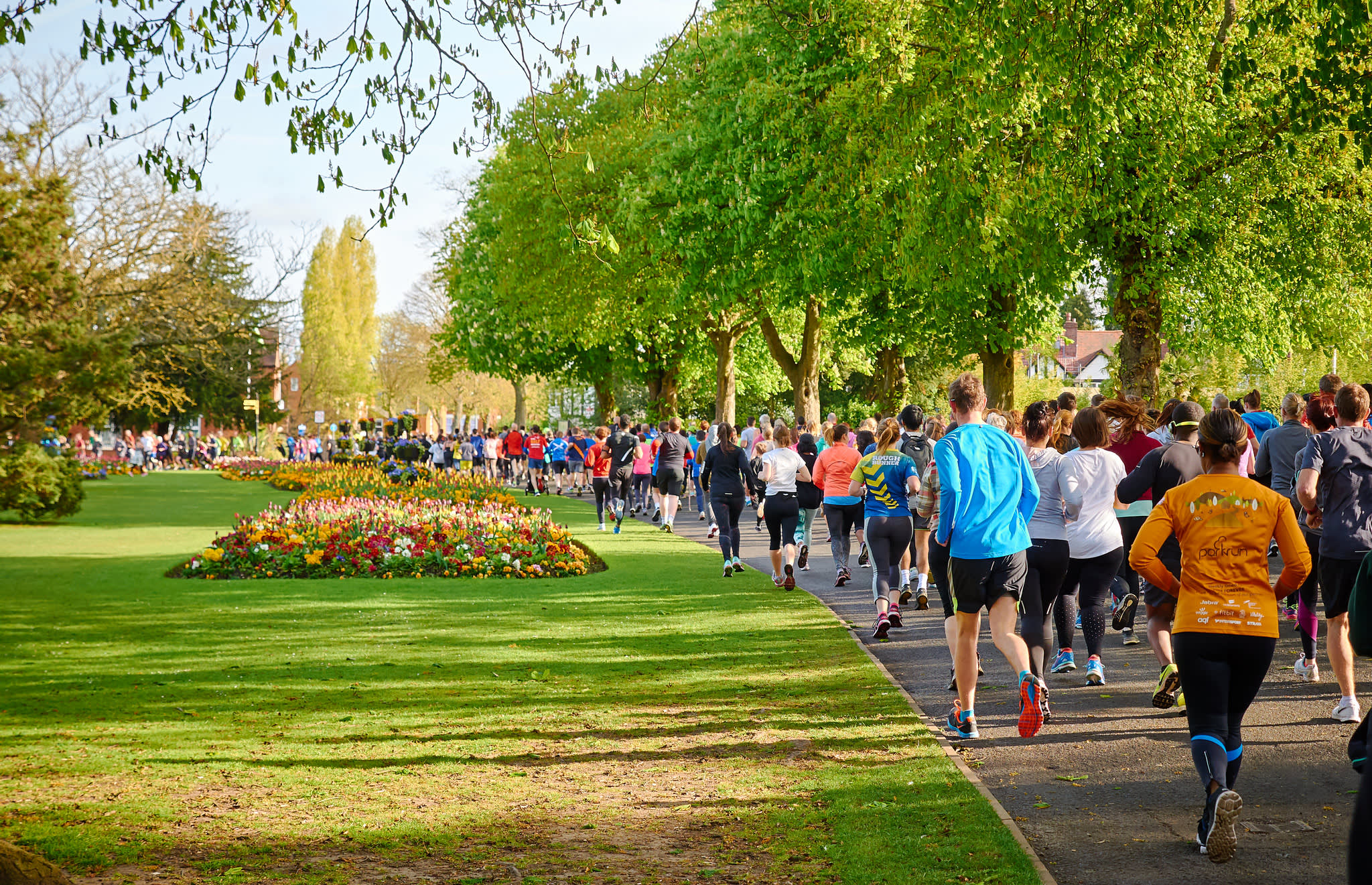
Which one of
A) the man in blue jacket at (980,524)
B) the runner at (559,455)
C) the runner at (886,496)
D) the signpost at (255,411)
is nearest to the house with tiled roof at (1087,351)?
the signpost at (255,411)

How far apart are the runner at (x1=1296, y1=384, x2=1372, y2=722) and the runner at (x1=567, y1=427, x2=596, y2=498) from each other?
23.6 metres

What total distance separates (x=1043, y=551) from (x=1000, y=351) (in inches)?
831

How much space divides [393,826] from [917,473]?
668cm

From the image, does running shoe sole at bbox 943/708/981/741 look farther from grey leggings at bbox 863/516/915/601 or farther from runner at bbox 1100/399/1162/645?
grey leggings at bbox 863/516/915/601

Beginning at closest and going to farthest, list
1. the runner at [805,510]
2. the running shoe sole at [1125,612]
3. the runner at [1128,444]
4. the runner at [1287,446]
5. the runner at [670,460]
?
the runner at [1128,444]
the running shoe sole at [1125,612]
the runner at [1287,446]
the runner at [805,510]
the runner at [670,460]

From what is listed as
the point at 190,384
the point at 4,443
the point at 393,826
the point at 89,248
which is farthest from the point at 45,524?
the point at 190,384

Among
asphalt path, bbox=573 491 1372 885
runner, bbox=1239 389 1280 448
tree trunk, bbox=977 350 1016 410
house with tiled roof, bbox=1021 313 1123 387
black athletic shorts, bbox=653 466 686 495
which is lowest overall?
asphalt path, bbox=573 491 1372 885

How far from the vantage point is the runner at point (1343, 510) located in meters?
7.24

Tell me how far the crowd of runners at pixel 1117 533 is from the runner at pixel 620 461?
24.3 feet

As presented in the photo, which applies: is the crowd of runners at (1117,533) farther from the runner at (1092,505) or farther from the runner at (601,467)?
the runner at (601,467)

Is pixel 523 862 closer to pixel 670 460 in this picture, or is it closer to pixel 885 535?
pixel 885 535

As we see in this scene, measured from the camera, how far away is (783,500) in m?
13.7

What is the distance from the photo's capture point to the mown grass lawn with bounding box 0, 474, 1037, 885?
17.0 feet

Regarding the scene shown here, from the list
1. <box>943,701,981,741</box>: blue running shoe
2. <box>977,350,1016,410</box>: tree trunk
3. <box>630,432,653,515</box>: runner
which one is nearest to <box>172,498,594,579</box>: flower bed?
<box>630,432,653,515</box>: runner
